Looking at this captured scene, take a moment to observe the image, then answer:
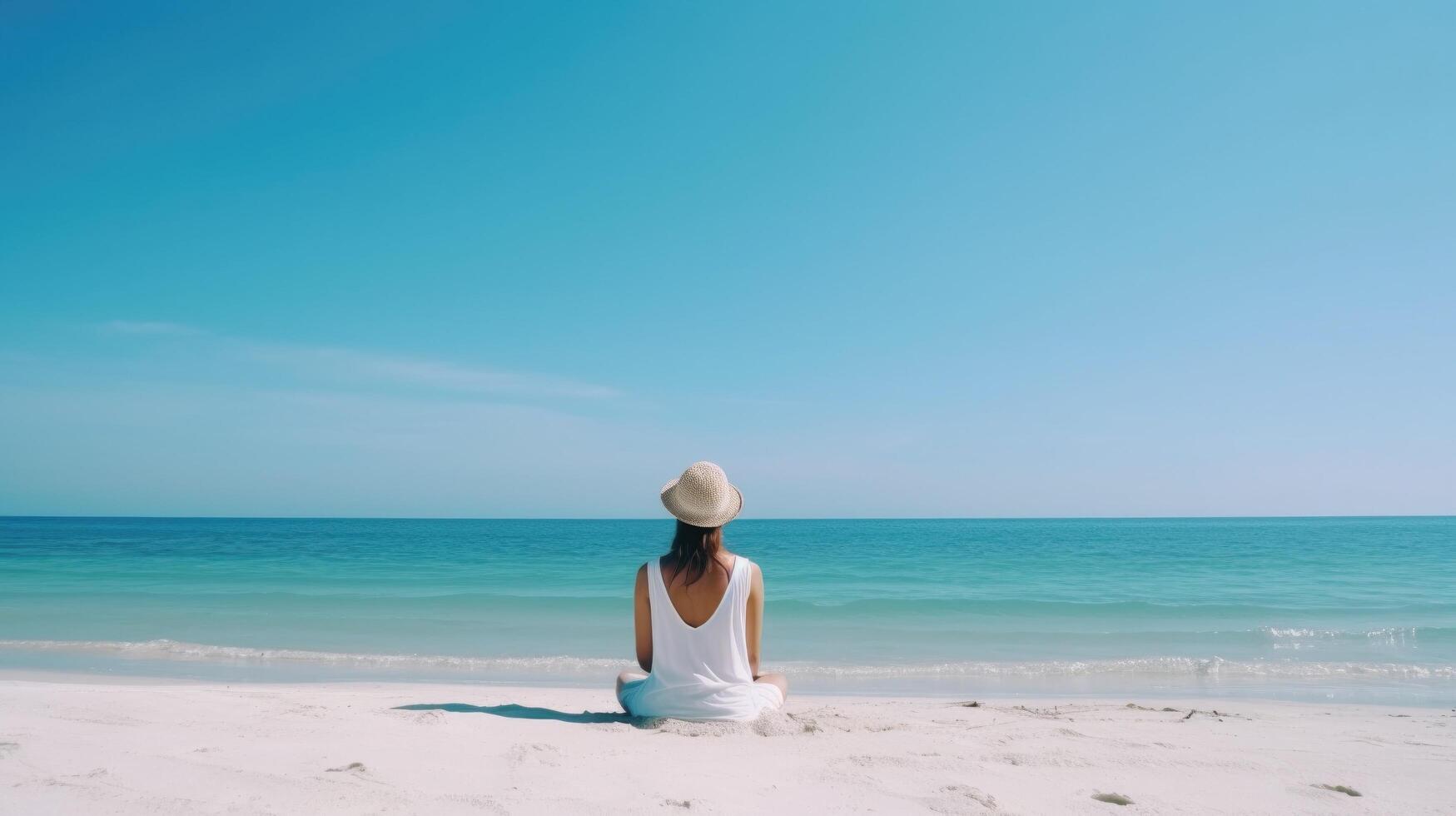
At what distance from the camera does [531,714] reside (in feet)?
15.4

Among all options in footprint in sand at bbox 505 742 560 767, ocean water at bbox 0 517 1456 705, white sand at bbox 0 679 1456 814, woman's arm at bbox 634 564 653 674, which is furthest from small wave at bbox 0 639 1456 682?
footprint in sand at bbox 505 742 560 767

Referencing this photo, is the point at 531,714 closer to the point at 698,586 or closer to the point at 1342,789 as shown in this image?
the point at 698,586

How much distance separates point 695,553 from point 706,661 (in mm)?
595

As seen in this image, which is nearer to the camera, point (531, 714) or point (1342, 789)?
point (1342, 789)

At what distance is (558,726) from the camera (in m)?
4.12

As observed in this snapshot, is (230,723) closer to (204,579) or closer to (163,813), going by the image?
(163,813)

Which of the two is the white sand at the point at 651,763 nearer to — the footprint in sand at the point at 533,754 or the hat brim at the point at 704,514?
the footprint in sand at the point at 533,754

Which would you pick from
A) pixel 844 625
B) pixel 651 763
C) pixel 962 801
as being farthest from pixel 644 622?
pixel 844 625

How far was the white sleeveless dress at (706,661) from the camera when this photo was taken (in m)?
3.90

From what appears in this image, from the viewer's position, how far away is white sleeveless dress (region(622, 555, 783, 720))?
3.90 m

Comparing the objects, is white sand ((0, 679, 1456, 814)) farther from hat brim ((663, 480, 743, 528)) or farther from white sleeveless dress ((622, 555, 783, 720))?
hat brim ((663, 480, 743, 528))

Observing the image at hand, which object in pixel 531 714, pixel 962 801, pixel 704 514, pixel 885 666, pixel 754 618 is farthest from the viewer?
pixel 885 666

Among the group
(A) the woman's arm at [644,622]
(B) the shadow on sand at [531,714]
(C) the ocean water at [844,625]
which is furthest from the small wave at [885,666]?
(A) the woman's arm at [644,622]

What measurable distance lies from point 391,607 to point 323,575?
7.89 metres
